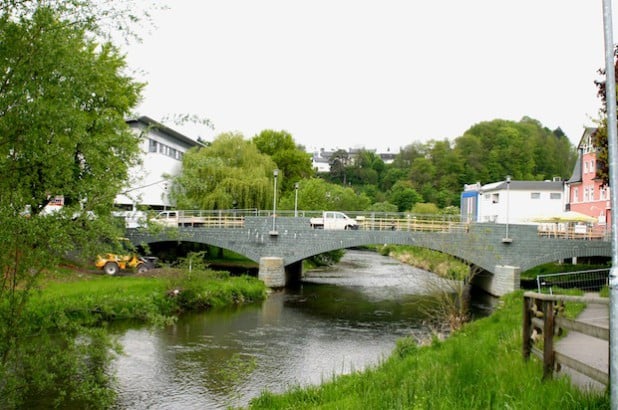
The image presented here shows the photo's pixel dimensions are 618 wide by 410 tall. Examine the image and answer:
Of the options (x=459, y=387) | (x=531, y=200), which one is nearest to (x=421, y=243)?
(x=459, y=387)

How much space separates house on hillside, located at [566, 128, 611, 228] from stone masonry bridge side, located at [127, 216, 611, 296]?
10310mm

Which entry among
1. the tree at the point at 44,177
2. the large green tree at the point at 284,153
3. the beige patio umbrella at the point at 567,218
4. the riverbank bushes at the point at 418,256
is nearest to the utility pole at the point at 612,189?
the tree at the point at 44,177

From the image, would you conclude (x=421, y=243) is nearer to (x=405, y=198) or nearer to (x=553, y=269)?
(x=553, y=269)

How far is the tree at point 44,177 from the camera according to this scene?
650cm

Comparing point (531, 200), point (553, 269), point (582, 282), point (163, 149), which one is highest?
point (163, 149)

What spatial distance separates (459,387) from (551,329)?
1.27m

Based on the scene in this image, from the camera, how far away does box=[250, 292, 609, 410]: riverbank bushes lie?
545 cm

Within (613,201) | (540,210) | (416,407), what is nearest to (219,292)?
(416,407)

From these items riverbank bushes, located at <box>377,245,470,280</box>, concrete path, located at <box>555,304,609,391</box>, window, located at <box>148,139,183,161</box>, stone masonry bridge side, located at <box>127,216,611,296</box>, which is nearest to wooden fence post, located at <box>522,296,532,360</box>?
concrete path, located at <box>555,304,609,391</box>

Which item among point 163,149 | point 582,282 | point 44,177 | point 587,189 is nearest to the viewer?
point 44,177

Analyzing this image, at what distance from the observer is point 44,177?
22.6ft

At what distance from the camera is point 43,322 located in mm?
7148

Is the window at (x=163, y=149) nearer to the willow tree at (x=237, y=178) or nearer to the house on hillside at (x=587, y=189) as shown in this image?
the willow tree at (x=237, y=178)

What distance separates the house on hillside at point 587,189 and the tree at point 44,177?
125 feet
